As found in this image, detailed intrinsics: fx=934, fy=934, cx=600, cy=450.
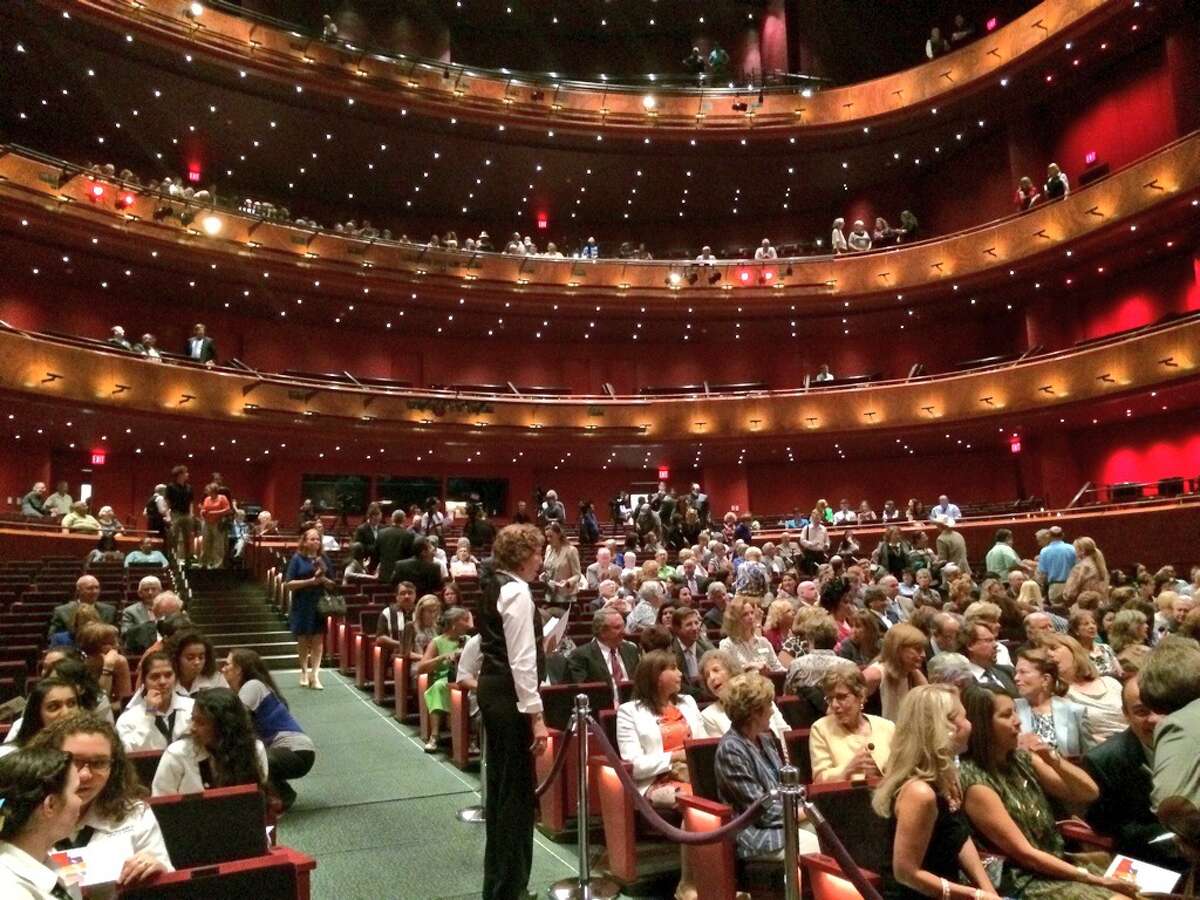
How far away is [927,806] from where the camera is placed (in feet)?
8.69

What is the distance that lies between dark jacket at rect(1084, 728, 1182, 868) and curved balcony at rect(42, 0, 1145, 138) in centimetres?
1648

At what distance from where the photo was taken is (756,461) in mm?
21438

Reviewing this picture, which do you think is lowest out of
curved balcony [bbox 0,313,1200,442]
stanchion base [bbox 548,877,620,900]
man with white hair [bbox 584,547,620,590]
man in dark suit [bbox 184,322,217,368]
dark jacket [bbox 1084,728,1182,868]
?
stanchion base [bbox 548,877,620,900]

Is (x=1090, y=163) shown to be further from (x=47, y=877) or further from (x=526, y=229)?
(x=47, y=877)

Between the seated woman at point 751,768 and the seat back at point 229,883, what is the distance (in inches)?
62.4

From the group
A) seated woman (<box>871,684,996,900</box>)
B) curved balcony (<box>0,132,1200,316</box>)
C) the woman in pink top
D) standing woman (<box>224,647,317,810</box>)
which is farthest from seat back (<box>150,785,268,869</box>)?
curved balcony (<box>0,132,1200,316</box>)

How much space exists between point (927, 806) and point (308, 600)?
6361 millimetres

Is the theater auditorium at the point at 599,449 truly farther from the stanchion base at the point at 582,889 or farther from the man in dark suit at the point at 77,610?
the man in dark suit at the point at 77,610

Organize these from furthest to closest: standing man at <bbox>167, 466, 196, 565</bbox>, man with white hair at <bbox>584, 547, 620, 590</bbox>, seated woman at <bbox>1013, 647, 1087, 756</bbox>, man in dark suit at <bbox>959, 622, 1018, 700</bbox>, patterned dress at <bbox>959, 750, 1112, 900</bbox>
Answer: standing man at <bbox>167, 466, 196, 565</bbox> < man with white hair at <bbox>584, 547, 620, 590</bbox> < man in dark suit at <bbox>959, 622, 1018, 700</bbox> < seated woman at <bbox>1013, 647, 1087, 756</bbox> < patterned dress at <bbox>959, 750, 1112, 900</bbox>

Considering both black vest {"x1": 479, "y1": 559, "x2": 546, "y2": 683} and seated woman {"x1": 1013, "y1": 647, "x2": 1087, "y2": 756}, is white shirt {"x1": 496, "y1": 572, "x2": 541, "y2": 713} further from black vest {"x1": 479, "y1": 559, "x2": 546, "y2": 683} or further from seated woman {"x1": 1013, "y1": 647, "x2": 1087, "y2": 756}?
seated woman {"x1": 1013, "y1": 647, "x2": 1087, "y2": 756}

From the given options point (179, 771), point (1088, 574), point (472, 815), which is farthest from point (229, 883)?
point (1088, 574)

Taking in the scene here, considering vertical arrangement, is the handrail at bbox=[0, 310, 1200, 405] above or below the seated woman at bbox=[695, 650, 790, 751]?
above

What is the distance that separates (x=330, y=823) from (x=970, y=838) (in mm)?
3318

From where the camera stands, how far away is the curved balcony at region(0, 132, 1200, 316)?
1495cm
